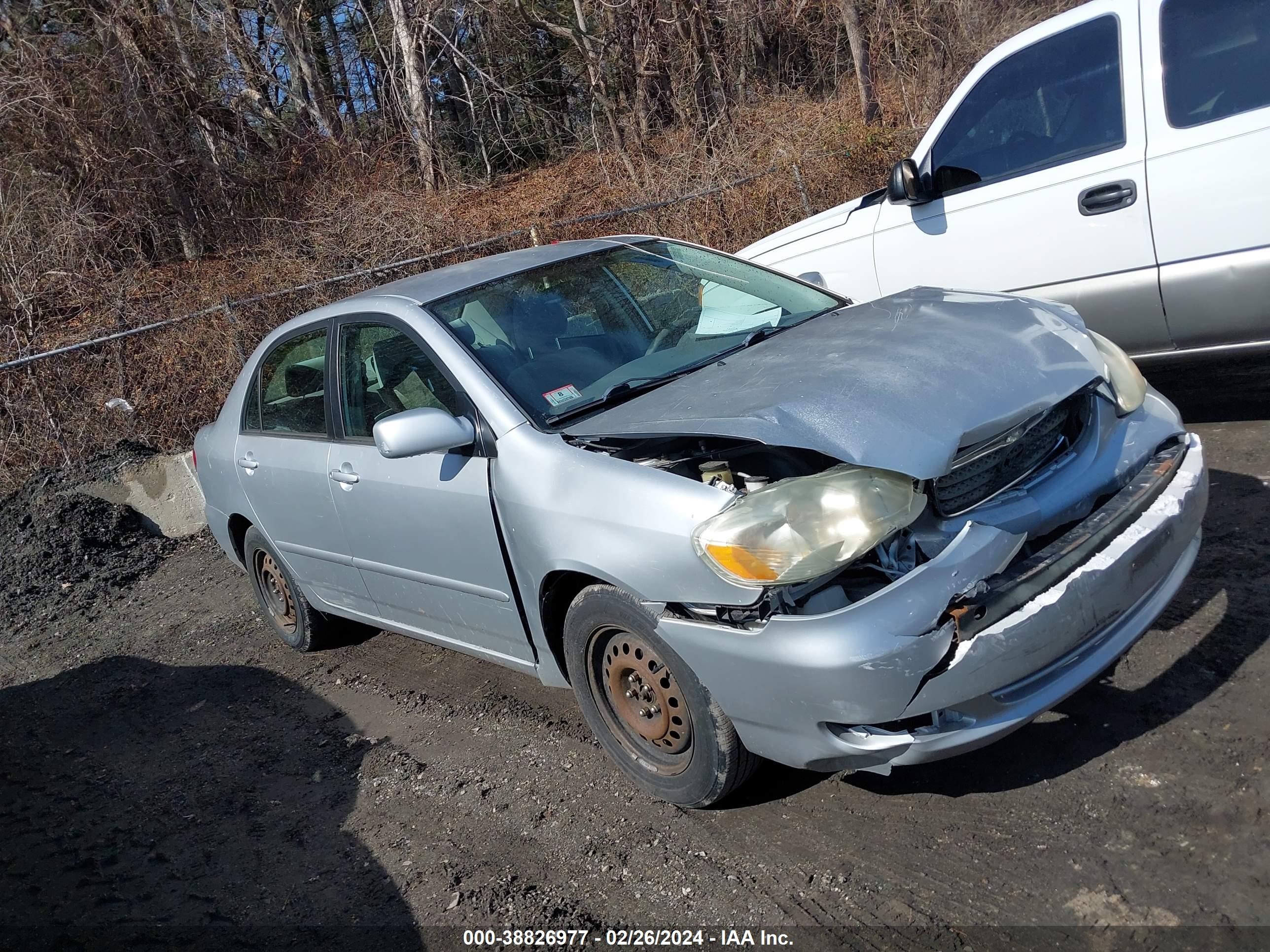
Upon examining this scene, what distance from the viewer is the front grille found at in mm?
2932

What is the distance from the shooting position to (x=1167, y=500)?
3102mm

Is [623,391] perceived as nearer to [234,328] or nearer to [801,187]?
[234,328]

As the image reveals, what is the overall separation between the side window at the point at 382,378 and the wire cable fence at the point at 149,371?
254 inches

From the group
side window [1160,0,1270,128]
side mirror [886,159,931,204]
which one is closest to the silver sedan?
side mirror [886,159,931,204]

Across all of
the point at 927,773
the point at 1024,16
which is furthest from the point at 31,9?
the point at 927,773

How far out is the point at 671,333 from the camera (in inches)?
162

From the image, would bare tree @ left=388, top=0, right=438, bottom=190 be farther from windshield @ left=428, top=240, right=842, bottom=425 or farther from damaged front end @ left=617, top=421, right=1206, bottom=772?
damaged front end @ left=617, top=421, right=1206, bottom=772

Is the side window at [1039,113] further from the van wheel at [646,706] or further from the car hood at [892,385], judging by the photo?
the van wheel at [646,706]

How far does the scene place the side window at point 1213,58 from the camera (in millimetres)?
4391

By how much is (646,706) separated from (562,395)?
44.6 inches

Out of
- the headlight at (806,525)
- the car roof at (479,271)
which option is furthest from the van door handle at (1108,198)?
the headlight at (806,525)

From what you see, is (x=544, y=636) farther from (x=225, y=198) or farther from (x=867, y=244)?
(x=225, y=198)

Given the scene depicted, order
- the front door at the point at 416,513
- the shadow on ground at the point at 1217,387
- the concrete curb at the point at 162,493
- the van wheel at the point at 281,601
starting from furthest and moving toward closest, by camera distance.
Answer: the concrete curb at the point at 162,493, the van wheel at the point at 281,601, the shadow on ground at the point at 1217,387, the front door at the point at 416,513

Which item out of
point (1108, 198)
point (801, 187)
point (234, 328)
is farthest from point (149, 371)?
point (1108, 198)
